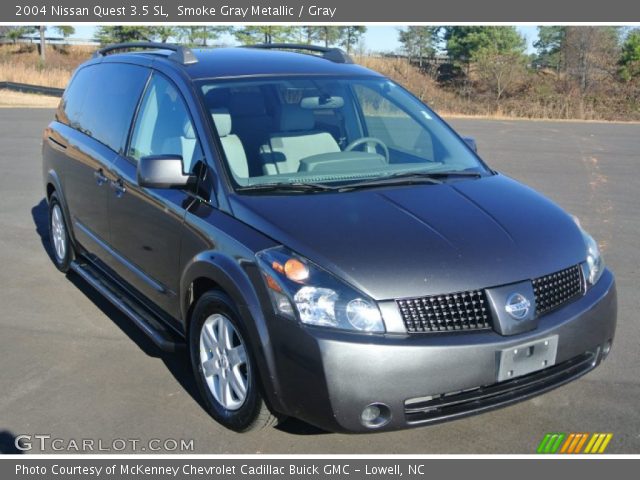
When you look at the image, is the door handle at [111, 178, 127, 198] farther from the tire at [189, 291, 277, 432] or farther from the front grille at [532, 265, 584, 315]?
the front grille at [532, 265, 584, 315]

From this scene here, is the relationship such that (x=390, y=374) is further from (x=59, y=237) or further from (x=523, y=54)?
(x=523, y=54)

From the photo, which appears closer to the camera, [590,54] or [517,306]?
[517,306]

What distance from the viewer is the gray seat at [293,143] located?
4.28 metres

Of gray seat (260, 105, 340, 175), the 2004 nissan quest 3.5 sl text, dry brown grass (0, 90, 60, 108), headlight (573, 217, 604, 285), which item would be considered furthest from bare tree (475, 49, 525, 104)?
headlight (573, 217, 604, 285)

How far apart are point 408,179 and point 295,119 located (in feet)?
2.89

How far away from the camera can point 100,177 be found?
5.23 m

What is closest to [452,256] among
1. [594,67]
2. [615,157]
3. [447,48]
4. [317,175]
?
[317,175]

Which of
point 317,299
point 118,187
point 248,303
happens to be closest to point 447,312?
point 317,299

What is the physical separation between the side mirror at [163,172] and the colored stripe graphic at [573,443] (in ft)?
7.76

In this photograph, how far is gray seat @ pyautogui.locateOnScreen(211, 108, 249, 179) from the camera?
4078 mm

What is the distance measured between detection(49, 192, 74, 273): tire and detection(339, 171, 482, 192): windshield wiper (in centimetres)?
317

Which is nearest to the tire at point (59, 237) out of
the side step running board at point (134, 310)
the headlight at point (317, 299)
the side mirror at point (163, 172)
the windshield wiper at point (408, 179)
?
the side step running board at point (134, 310)

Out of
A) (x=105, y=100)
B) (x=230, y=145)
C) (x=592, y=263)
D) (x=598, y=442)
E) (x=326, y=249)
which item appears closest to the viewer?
(x=326, y=249)

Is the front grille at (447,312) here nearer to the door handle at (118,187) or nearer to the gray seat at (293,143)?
the gray seat at (293,143)
